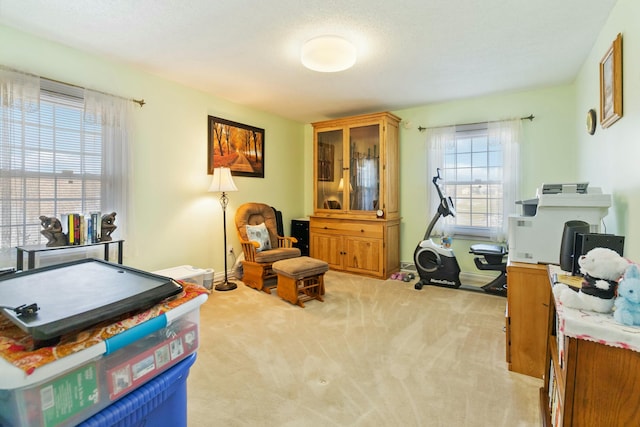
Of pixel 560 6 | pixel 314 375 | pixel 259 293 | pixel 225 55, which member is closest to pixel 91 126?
pixel 225 55

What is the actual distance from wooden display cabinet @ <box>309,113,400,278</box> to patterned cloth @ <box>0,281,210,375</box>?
3.65m

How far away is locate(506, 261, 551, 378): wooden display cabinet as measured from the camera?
6.55 feet

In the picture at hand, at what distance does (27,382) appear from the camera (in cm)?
60

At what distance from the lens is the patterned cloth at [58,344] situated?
2.05 ft

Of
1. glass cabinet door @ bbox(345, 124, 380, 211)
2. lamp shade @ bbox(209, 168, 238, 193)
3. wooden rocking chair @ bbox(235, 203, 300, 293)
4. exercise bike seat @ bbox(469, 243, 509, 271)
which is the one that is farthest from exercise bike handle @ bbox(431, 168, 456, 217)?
lamp shade @ bbox(209, 168, 238, 193)

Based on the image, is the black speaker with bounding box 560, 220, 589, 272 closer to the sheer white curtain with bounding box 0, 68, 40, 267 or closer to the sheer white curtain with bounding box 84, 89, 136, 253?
the sheer white curtain with bounding box 84, 89, 136, 253

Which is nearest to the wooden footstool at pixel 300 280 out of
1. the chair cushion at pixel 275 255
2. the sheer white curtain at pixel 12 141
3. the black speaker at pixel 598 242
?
the chair cushion at pixel 275 255

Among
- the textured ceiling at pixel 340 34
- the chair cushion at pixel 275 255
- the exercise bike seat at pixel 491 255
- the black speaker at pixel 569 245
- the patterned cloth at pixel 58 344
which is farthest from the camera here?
the chair cushion at pixel 275 255

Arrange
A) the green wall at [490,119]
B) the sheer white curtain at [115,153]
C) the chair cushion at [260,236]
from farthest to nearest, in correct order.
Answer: the chair cushion at [260,236] → the green wall at [490,119] → the sheer white curtain at [115,153]

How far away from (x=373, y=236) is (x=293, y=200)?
1685 mm

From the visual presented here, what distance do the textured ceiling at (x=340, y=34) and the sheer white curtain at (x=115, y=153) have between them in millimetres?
430

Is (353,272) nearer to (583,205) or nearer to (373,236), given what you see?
(373,236)

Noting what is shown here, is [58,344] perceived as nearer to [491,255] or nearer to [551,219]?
[551,219]

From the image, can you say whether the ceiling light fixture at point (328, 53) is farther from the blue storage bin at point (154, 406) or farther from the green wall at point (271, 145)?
the blue storage bin at point (154, 406)
